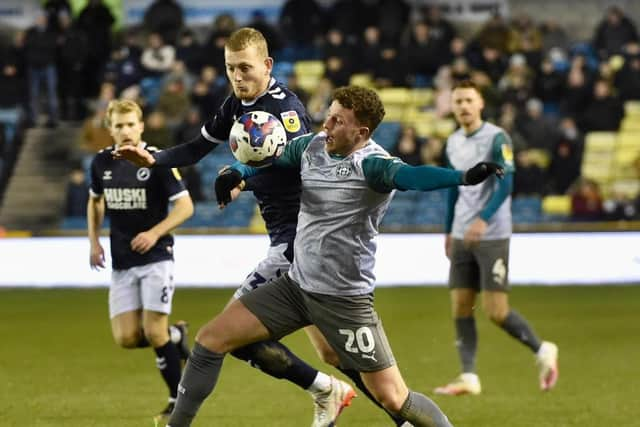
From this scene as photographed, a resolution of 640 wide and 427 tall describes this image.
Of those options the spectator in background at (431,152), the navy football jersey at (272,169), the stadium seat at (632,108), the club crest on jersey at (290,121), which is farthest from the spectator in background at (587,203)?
the club crest on jersey at (290,121)

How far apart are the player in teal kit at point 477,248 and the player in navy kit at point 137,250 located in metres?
2.15

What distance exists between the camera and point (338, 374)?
10398 mm

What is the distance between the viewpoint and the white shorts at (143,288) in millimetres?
8617

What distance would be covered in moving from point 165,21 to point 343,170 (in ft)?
59.6

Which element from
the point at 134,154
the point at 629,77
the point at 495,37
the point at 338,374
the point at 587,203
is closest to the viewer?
the point at 134,154

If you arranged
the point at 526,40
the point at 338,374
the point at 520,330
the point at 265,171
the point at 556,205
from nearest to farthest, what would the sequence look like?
the point at 265,171
the point at 520,330
the point at 338,374
the point at 556,205
the point at 526,40

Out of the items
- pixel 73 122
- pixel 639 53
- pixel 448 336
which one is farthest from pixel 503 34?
pixel 448 336

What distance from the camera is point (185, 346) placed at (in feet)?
30.2

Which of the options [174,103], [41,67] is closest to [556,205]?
[174,103]

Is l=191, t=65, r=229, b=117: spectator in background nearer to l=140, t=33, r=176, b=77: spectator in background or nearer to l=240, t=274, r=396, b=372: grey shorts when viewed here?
l=140, t=33, r=176, b=77: spectator in background

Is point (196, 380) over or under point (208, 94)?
over

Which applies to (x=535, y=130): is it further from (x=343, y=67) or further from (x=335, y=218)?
(x=335, y=218)

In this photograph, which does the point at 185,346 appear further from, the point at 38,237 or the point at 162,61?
the point at 162,61

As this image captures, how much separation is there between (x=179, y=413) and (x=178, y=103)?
15.4m
